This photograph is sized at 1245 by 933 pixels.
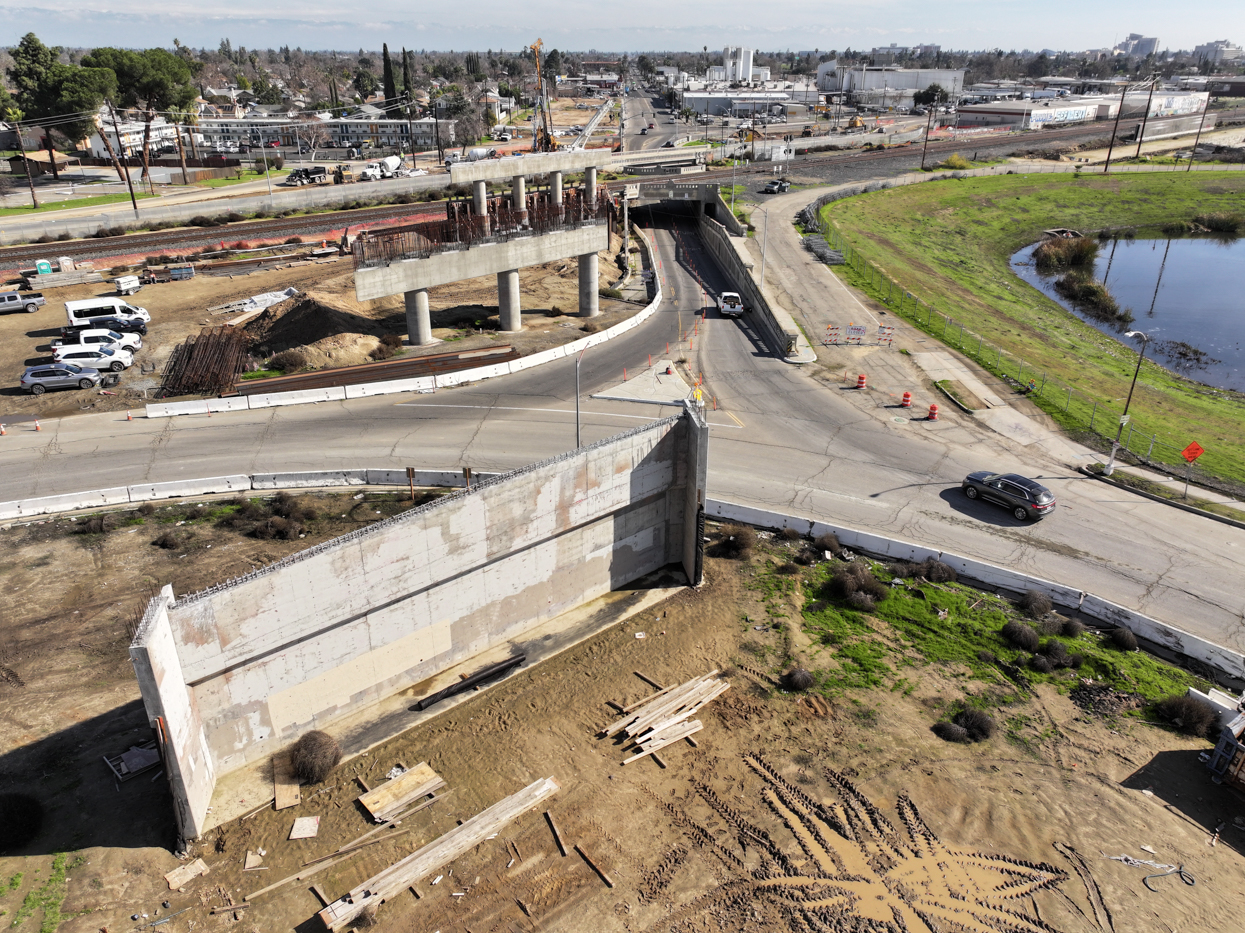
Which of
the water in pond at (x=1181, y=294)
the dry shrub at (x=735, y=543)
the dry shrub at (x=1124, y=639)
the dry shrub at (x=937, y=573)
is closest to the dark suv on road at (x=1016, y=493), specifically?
the dry shrub at (x=937, y=573)

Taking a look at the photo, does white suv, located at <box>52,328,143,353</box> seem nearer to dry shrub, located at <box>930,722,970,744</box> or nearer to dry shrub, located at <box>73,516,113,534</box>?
dry shrub, located at <box>73,516,113,534</box>

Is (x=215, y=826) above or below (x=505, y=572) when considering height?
below

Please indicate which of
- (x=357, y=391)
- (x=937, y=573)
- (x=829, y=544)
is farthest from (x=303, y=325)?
(x=937, y=573)

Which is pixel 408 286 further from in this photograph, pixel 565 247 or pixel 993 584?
pixel 993 584

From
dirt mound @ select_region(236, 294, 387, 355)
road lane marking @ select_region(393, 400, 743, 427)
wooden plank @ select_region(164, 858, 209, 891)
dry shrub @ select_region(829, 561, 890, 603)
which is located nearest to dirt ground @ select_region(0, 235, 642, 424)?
dirt mound @ select_region(236, 294, 387, 355)

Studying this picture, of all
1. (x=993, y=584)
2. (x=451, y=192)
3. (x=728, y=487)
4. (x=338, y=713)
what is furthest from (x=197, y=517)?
(x=451, y=192)

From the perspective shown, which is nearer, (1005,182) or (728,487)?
(728,487)

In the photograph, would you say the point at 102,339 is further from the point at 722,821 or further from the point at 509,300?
the point at 722,821
